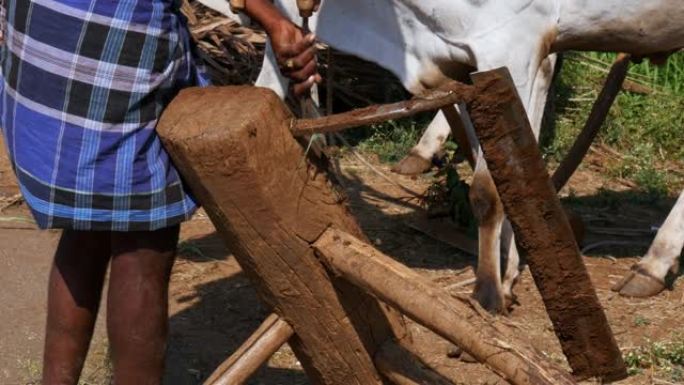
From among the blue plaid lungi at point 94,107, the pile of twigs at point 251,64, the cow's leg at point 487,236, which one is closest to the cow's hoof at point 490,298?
the cow's leg at point 487,236

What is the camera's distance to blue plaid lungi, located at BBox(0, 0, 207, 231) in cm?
261

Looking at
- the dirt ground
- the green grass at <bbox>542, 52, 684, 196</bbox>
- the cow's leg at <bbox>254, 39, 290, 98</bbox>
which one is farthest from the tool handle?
the green grass at <bbox>542, 52, 684, 196</bbox>

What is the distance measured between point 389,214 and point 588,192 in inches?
37.0

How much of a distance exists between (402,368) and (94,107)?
85cm

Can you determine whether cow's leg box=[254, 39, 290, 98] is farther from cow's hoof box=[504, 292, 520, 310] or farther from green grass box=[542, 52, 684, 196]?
green grass box=[542, 52, 684, 196]

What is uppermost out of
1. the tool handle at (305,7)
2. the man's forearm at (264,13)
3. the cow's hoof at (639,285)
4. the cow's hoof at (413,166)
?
the man's forearm at (264,13)

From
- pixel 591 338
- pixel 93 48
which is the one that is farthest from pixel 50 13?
pixel 591 338

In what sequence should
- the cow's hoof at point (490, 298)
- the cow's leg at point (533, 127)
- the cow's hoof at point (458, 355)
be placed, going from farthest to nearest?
the cow's leg at point (533, 127)
the cow's hoof at point (490, 298)
the cow's hoof at point (458, 355)

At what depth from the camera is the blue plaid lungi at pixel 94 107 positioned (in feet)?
8.55

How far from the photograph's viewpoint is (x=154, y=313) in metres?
2.81

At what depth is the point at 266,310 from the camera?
4.11 meters

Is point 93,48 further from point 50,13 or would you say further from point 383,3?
point 383,3

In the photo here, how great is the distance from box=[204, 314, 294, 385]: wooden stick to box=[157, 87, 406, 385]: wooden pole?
0.03 meters

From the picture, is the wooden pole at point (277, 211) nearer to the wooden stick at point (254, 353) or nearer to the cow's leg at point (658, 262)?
the wooden stick at point (254, 353)
